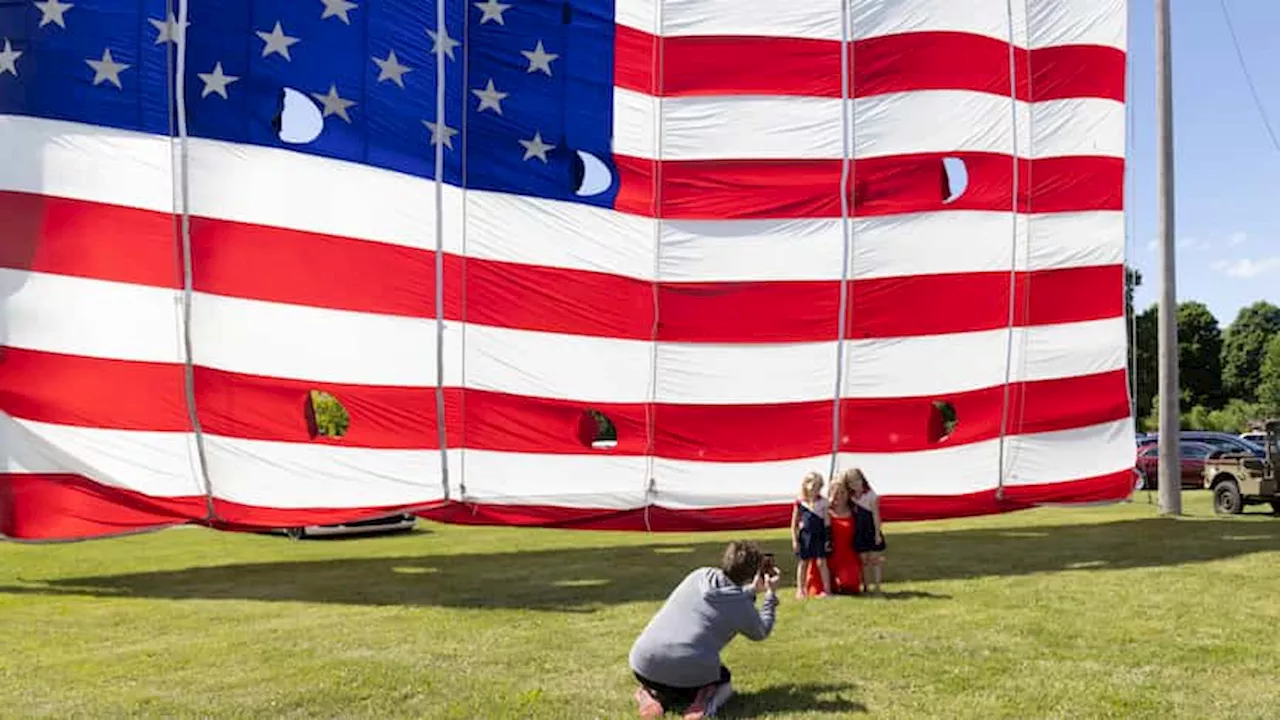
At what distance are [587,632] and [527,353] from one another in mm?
5538

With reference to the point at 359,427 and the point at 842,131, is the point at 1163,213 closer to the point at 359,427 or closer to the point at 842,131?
the point at 842,131

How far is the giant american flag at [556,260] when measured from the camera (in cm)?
1308

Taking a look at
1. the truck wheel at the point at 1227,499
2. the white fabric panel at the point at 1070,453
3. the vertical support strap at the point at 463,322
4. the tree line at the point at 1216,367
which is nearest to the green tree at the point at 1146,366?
the tree line at the point at 1216,367

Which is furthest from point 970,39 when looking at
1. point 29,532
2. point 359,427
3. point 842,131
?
point 29,532

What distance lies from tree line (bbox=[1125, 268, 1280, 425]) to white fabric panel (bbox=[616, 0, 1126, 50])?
A: 40.7 metres

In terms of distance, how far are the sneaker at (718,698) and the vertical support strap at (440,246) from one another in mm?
7989

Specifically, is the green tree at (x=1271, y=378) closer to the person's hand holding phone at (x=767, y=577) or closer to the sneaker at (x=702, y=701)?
the person's hand holding phone at (x=767, y=577)

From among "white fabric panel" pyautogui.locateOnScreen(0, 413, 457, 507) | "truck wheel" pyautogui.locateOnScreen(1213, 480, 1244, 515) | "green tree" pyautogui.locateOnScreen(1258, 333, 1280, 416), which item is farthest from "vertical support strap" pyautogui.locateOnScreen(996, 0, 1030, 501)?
"green tree" pyautogui.locateOnScreen(1258, 333, 1280, 416)

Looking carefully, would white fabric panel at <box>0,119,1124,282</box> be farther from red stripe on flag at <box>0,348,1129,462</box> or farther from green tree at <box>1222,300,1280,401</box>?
green tree at <box>1222,300,1280,401</box>

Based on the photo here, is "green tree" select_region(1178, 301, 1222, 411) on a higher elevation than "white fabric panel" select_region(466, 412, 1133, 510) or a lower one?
higher

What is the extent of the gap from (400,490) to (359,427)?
991mm

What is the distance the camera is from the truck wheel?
67.7 ft

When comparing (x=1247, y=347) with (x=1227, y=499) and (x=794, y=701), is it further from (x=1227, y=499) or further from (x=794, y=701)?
(x=794, y=701)

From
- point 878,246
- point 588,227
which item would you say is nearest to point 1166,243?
point 878,246
